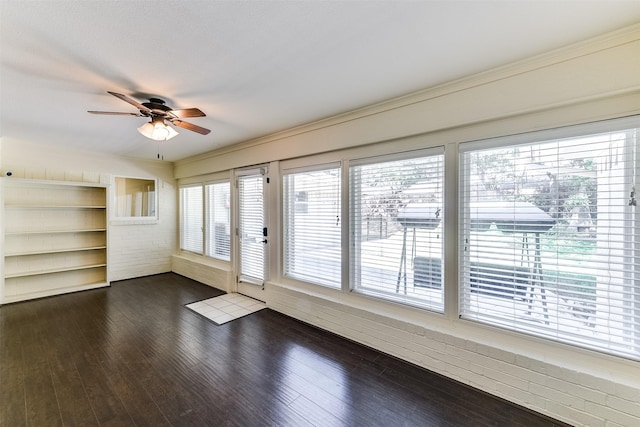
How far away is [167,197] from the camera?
5852mm

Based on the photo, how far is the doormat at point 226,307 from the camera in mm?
3506

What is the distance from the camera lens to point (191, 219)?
5609 millimetres

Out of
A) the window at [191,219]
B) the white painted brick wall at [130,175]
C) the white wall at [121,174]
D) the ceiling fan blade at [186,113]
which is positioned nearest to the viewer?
the ceiling fan blade at [186,113]

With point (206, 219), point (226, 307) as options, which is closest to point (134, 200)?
point (206, 219)

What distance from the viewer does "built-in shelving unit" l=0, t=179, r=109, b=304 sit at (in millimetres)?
4062

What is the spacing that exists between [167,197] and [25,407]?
453cm

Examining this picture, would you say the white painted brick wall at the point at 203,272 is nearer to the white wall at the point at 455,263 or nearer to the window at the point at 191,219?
A: the window at the point at 191,219

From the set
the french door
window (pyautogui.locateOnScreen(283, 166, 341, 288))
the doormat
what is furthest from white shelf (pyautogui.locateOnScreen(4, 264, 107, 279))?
window (pyautogui.locateOnScreen(283, 166, 341, 288))

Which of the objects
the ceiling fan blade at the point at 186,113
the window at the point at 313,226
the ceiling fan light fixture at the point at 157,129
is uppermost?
the ceiling fan blade at the point at 186,113

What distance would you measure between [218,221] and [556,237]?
4.78 metres

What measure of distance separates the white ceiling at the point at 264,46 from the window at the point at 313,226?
3.27 feet

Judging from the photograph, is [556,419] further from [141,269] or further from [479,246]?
[141,269]

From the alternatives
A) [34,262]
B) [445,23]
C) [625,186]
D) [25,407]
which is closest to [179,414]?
[25,407]

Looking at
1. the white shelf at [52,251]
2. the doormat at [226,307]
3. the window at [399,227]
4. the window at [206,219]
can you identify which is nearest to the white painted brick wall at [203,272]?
the window at [206,219]
